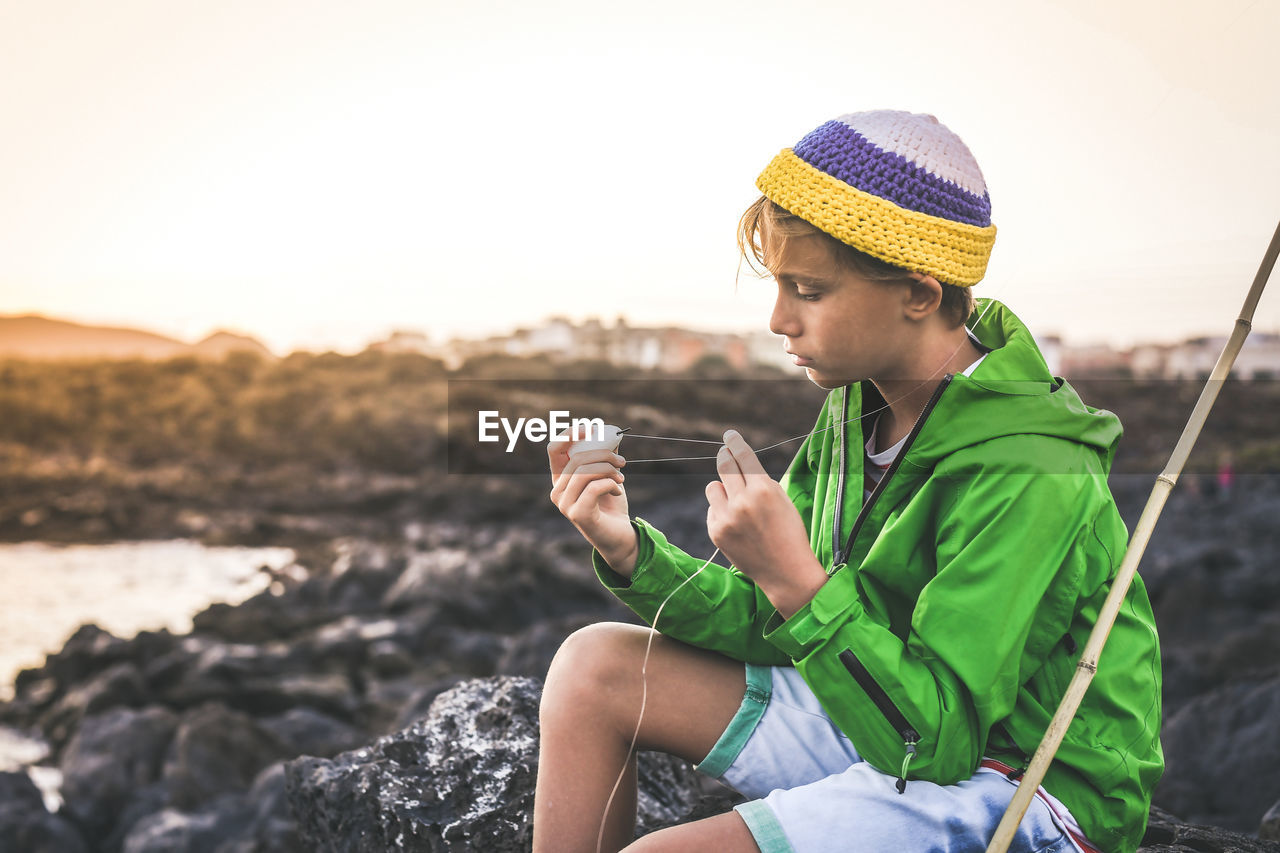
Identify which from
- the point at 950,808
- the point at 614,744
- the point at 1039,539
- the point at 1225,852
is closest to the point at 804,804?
the point at 950,808

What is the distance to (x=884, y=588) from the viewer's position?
1.99 meters

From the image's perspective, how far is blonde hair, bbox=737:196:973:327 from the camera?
1.95 metres

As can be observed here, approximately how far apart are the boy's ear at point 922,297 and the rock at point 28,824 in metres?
6.52

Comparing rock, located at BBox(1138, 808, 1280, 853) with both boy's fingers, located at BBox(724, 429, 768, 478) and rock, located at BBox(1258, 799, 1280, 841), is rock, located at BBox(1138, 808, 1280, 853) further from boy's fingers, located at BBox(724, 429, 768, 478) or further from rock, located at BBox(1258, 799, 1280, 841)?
boy's fingers, located at BBox(724, 429, 768, 478)

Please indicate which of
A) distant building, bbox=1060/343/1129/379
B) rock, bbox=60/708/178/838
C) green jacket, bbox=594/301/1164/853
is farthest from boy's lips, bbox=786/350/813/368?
rock, bbox=60/708/178/838

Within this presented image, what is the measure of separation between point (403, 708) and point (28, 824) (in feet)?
8.88

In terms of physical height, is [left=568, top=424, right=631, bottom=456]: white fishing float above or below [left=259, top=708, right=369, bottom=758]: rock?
above

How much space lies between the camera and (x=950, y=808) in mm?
1778

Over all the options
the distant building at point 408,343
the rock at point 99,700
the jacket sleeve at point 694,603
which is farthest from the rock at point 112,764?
the distant building at point 408,343

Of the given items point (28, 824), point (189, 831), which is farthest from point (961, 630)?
point (28, 824)

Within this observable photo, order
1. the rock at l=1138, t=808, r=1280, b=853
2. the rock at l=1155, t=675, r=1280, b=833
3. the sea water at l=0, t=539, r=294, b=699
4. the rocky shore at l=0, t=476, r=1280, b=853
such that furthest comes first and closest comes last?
the sea water at l=0, t=539, r=294, b=699 < the rock at l=1155, t=675, r=1280, b=833 < the rocky shore at l=0, t=476, r=1280, b=853 < the rock at l=1138, t=808, r=1280, b=853

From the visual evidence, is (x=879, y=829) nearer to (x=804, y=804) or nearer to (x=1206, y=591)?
(x=804, y=804)

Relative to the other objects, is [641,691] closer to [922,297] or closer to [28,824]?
[922,297]

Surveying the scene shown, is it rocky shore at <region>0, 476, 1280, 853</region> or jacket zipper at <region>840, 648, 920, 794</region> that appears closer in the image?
jacket zipper at <region>840, 648, 920, 794</region>
